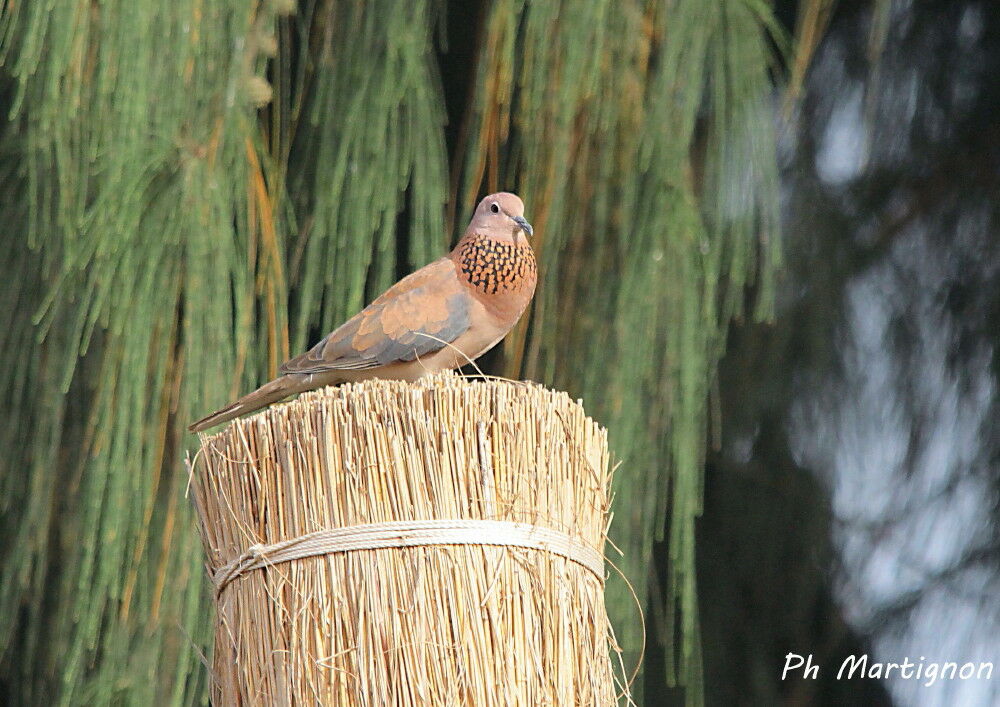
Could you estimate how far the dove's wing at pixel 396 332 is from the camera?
1.85m

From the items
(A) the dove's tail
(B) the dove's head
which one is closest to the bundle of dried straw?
(A) the dove's tail

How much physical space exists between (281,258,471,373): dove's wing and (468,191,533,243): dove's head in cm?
8

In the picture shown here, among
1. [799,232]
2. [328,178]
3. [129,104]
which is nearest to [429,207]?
[328,178]

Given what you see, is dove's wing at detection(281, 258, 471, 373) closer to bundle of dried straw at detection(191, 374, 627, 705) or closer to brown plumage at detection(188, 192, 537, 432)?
brown plumage at detection(188, 192, 537, 432)

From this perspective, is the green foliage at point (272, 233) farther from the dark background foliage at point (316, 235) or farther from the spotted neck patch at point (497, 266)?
the spotted neck patch at point (497, 266)

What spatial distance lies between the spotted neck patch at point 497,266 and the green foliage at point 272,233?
167 mm

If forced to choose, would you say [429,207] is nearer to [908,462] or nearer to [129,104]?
[129,104]

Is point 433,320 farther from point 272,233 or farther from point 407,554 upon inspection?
point 407,554

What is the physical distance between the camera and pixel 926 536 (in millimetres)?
2465

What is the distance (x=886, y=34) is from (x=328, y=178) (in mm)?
1025

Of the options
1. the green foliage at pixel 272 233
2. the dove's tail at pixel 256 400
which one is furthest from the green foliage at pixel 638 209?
the dove's tail at pixel 256 400

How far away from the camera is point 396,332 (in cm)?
186

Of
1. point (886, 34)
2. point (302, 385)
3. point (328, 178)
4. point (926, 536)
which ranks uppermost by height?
point (886, 34)

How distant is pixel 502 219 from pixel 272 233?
0.33 metres
